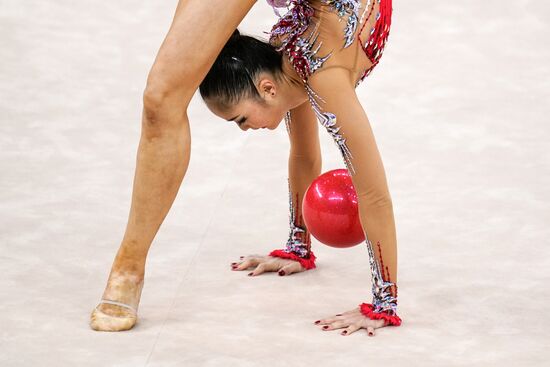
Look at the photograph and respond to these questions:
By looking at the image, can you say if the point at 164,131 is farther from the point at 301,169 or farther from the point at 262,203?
the point at 262,203

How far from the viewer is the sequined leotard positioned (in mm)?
3090

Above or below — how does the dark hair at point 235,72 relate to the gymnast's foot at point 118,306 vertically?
above

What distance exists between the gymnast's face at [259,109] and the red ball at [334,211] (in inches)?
11.3

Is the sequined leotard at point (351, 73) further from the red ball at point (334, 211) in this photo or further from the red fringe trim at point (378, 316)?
the red ball at point (334, 211)

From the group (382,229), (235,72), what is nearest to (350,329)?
(382,229)

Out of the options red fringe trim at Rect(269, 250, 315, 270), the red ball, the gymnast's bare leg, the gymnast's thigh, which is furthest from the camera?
red fringe trim at Rect(269, 250, 315, 270)

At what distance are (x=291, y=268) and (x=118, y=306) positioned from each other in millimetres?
794

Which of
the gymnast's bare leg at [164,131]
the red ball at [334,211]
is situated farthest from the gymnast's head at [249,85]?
the red ball at [334,211]

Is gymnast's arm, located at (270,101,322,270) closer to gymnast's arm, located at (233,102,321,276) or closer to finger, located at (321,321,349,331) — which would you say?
→ gymnast's arm, located at (233,102,321,276)

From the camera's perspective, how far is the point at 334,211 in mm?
3342

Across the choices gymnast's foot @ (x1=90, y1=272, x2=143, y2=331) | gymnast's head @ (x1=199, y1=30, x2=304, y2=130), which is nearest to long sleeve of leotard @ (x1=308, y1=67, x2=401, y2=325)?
gymnast's head @ (x1=199, y1=30, x2=304, y2=130)

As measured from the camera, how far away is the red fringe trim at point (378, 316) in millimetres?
3232

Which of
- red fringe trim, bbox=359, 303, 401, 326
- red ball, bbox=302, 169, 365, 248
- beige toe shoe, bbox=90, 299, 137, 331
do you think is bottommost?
beige toe shoe, bbox=90, 299, 137, 331

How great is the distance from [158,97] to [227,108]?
0.87 ft
